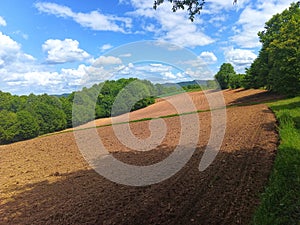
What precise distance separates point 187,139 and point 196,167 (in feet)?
20.1

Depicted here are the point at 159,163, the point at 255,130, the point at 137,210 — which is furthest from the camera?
the point at 255,130

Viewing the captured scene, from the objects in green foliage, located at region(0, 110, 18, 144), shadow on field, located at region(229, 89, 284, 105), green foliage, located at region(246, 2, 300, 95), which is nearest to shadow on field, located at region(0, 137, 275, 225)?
green foliage, located at region(246, 2, 300, 95)

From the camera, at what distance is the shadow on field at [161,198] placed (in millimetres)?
6344

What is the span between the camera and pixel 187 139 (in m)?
16.3

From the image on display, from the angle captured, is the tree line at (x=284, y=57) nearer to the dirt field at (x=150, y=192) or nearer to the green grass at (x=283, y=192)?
the dirt field at (x=150, y=192)

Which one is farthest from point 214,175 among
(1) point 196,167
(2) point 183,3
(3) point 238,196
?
(2) point 183,3

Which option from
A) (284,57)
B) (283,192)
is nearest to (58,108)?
(284,57)

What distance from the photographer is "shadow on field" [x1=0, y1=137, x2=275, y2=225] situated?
6.34 meters

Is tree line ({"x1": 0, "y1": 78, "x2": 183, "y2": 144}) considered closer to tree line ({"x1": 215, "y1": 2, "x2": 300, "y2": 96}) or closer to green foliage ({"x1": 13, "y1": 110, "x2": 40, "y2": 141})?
green foliage ({"x1": 13, "y1": 110, "x2": 40, "y2": 141})

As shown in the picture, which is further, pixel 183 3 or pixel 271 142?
pixel 271 142

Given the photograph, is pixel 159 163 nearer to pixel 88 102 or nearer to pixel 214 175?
pixel 214 175

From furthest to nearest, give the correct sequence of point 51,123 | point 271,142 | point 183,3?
point 51,123
point 271,142
point 183,3

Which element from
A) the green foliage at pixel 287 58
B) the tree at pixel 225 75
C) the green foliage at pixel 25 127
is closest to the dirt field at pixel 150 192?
the green foliage at pixel 287 58

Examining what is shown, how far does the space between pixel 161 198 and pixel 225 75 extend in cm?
9386
